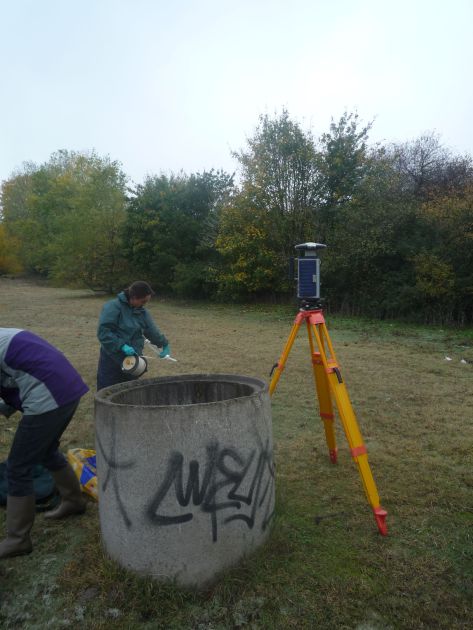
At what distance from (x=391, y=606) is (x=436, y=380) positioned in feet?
19.7

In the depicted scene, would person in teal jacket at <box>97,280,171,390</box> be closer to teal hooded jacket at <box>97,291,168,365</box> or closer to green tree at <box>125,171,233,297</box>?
teal hooded jacket at <box>97,291,168,365</box>

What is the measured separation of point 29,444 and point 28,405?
0.27 metres

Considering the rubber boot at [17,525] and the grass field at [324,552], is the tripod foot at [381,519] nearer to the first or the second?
the grass field at [324,552]

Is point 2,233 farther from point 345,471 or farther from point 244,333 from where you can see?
point 345,471

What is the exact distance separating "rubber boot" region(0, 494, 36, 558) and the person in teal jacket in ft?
5.87

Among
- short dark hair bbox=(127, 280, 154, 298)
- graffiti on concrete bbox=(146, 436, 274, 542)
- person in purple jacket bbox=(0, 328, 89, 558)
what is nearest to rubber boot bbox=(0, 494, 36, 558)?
person in purple jacket bbox=(0, 328, 89, 558)

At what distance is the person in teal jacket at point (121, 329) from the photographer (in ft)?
16.3

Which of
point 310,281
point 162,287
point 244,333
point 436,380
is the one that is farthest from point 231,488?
point 162,287

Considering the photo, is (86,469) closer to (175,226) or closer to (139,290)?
(139,290)

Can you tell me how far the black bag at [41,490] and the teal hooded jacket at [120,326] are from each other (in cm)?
130

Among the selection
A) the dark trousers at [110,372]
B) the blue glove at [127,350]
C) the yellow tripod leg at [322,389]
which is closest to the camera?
the yellow tripod leg at [322,389]

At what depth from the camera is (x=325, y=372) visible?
13.1 ft

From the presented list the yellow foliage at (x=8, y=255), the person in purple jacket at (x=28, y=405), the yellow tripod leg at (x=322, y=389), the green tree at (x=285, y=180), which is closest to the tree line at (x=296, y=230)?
the green tree at (x=285, y=180)

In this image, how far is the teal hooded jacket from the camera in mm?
4969
